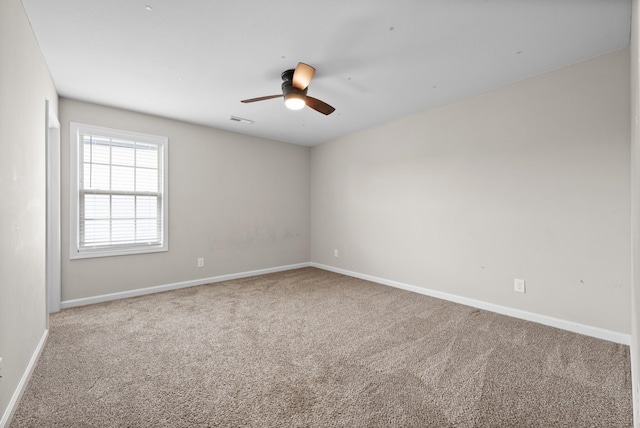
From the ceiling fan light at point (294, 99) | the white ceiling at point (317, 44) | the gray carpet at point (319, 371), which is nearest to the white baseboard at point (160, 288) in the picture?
the gray carpet at point (319, 371)

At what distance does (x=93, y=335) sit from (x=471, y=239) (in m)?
4.08

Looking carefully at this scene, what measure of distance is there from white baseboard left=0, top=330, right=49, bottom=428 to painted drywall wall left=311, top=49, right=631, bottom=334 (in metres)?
3.90

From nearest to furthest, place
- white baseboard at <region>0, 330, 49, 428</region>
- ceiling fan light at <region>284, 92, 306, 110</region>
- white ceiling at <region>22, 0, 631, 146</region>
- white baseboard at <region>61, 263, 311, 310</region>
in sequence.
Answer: white baseboard at <region>0, 330, 49, 428</region>
white ceiling at <region>22, 0, 631, 146</region>
ceiling fan light at <region>284, 92, 306, 110</region>
white baseboard at <region>61, 263, 311, 310</region>

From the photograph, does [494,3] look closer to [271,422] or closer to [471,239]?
[471,239]

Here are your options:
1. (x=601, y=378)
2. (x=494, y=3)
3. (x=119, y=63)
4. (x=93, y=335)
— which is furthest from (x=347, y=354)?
(x=119, y=63)

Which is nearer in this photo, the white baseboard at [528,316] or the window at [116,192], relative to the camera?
the white baseboard at [528,316]

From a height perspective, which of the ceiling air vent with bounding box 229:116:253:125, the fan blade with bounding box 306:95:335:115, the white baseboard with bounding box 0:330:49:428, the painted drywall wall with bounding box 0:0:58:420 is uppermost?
the ceiling air vent with bounding box 229:116:253:125

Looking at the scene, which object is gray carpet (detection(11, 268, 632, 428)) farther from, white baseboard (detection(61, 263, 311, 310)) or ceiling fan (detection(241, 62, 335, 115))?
ceiling fan (detection(241, 62, 335, 115))

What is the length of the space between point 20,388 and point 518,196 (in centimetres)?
436

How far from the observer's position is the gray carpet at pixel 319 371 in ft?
5.29

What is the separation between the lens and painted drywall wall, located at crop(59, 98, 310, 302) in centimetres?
357

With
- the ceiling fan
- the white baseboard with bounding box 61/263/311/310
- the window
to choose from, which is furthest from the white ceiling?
the white baseboard with bounding box 61/263/311/310

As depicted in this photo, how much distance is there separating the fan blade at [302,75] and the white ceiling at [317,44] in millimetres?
180

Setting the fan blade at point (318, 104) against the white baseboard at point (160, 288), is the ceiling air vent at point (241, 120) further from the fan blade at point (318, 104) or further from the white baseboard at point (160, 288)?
the white baseboard at point (160, 288)
